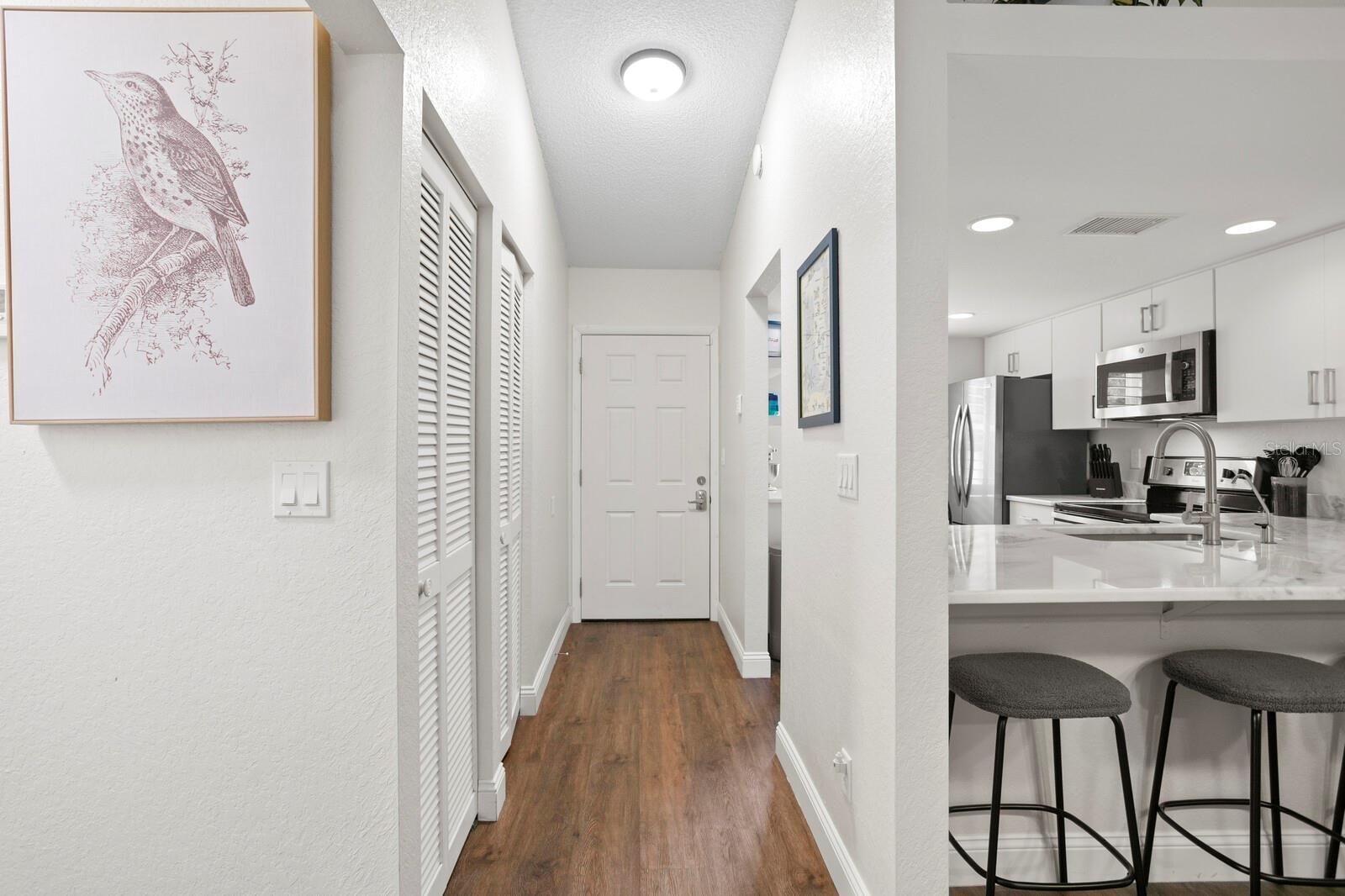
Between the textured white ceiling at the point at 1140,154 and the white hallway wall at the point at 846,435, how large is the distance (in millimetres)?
290

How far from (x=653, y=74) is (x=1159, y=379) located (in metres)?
3.07

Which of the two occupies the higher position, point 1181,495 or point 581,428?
point 581,428

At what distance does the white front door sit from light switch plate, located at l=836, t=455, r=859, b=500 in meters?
2.92

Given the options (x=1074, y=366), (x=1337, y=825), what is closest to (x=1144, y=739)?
(x=1337, y=825)

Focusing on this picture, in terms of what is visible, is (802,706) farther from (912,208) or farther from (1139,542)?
(912,208)

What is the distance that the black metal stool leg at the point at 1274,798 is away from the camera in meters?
1.65

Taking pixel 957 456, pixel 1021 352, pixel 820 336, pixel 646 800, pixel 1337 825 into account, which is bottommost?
pixel 646 800

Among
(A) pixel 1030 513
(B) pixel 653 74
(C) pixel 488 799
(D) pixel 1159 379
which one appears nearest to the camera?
(C) pixel 488 799

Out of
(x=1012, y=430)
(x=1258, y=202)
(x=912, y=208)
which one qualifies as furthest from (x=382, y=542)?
(x=1012, y=430)

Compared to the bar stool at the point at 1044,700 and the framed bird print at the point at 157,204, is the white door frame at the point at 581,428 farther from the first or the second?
the framed bird print at the point at 157,204

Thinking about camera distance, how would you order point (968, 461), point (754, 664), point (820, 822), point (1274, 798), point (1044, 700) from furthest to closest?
1. point (968, 461)
2. point (754, 664)
3. point (820, 822)
4. point (1274, 798)
5. point (1044, 700)

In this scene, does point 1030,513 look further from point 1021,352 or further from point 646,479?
point 646,479

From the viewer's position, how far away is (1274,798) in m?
1.69

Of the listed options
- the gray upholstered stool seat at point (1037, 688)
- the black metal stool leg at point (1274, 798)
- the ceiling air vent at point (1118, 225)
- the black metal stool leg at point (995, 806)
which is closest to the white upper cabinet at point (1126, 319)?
the ceiling air vent at point (1118, 225)
